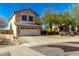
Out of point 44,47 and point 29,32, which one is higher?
Answer: point 29,32

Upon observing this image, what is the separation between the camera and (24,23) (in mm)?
8211

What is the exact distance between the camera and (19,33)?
823 centimetres

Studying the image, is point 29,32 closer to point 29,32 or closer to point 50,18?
point 29,32

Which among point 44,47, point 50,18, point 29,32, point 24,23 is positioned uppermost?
point 50,18

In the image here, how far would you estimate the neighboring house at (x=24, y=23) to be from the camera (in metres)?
7.99

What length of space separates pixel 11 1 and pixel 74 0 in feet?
6.58

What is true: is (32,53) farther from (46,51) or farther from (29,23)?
(29,23)

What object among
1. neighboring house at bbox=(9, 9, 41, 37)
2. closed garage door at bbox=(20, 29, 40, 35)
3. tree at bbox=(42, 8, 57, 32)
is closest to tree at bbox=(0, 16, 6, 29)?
neighboring house at bbox=(9, 9, 41, 37)

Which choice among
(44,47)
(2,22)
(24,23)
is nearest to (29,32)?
(24,23)

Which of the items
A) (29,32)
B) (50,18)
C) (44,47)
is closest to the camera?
(44,47)

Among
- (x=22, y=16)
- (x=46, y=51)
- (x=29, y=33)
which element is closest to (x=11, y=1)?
(x=22, y=16)

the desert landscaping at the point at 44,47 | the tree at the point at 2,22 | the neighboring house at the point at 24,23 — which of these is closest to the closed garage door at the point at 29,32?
the neighboring house at the point at 24,23

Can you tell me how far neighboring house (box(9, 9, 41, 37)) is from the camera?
7.99 m

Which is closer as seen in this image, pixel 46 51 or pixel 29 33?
pixel 46 51
